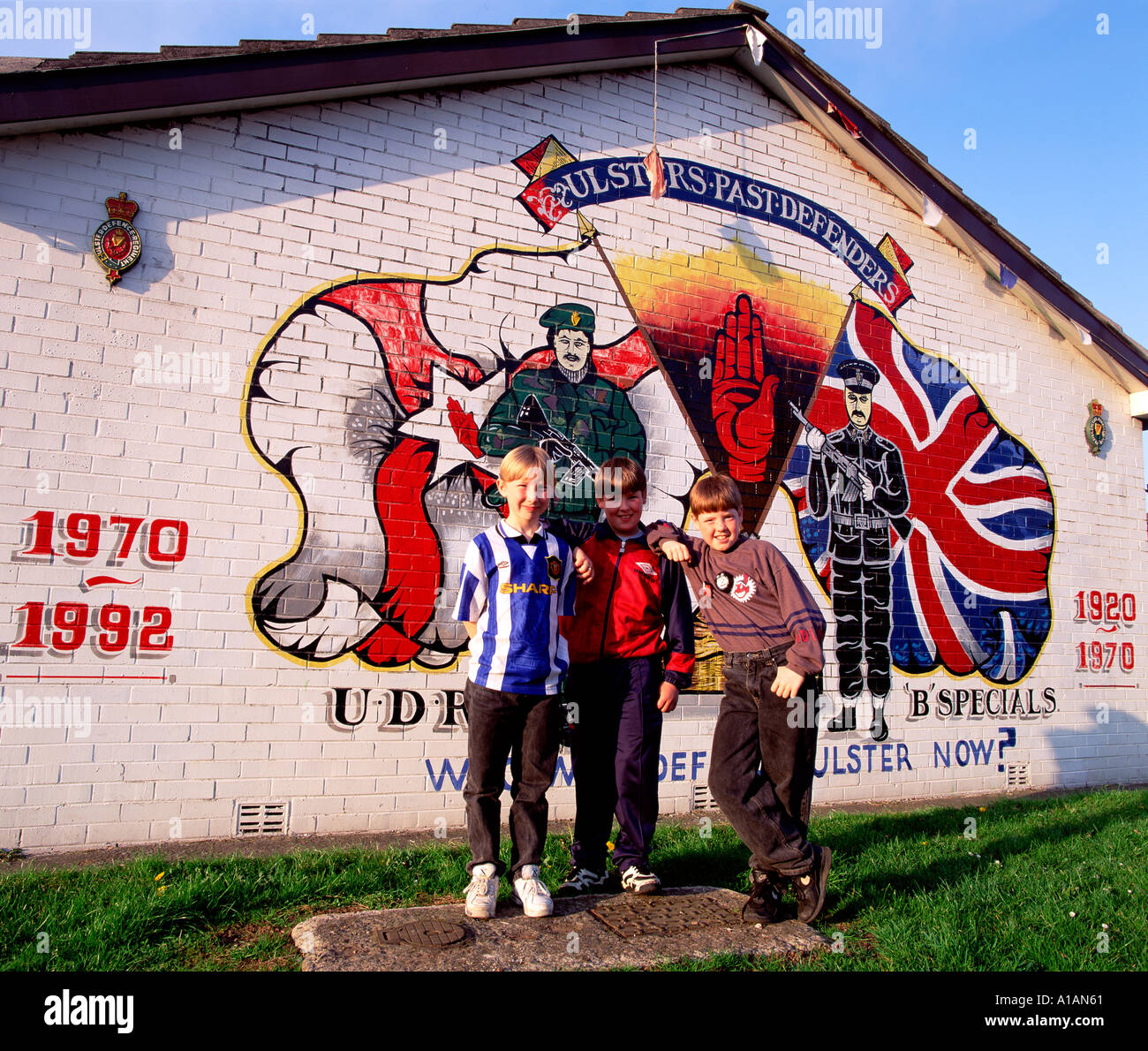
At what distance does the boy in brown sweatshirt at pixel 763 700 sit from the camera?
3.22m

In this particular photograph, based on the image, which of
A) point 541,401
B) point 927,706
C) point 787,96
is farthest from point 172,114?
point 927,706

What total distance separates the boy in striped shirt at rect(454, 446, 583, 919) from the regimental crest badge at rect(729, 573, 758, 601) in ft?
2.47

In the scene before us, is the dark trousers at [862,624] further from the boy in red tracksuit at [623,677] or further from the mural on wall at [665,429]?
the boy in red tracksuit at [623,677]

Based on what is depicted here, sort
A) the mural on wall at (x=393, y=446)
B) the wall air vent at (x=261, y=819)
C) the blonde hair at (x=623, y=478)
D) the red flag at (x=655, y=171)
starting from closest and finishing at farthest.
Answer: the blonde hair at (x=623, y=478) < the wall air vent at (x=261, y=819) < the mural on wall at (x=393, y=446) < the red flag at (x=655, y=171)

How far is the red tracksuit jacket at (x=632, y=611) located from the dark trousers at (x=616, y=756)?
0.07 m

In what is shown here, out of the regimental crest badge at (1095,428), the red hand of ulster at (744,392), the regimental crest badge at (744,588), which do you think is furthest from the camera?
Answer: the regimental crest badge at (1095,428)

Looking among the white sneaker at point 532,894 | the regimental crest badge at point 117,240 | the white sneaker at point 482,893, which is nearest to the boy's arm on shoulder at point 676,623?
the white sneaker at point 532,894

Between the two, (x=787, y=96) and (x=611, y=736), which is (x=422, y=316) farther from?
(x=787, y=96)

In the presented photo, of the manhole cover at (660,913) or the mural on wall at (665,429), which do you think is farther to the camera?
the mural on wall at (665,429)

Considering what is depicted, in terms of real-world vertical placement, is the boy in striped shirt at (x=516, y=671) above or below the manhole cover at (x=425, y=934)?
above

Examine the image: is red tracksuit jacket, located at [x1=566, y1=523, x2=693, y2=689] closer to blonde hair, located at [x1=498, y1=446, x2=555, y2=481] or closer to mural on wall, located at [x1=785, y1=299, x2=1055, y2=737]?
blonde hair, located at [x1=498, y1=446, x2=555, y2=481]

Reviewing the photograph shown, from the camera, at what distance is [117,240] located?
4535 mm

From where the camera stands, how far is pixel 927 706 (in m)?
6.86

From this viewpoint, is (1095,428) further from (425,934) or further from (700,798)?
(425,934)
